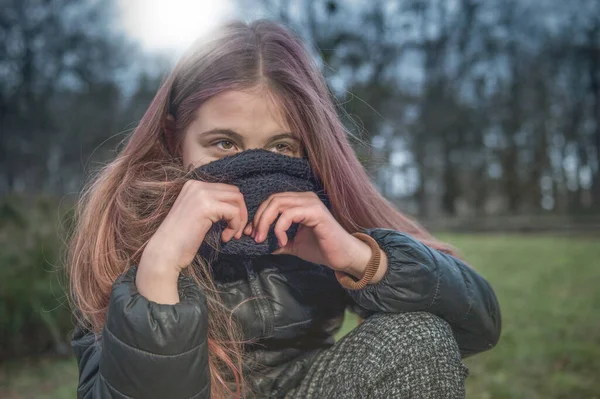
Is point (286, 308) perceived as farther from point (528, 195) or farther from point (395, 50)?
point (528, 195)

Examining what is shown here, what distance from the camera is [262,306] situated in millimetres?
1612

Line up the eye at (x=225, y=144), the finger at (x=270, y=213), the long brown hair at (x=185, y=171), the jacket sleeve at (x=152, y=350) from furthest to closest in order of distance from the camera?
1. the eye at (x=225, y=144)
2. the long brown hair at (x=185, y=171)
3. the finger at (x=270, y=213)
4. the jacket sleeve at (x=152, y=350)

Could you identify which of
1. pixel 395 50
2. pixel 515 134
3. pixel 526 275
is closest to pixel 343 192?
pixel 526 275

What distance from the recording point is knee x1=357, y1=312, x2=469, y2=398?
1.33 m

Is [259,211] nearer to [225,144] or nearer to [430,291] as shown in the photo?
[225,144]

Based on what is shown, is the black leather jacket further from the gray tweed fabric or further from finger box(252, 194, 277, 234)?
finger box(252, 194, 277, 234)

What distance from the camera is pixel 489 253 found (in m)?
9.67

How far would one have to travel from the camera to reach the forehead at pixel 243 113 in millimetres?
1604

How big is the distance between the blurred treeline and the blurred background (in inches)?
2.3

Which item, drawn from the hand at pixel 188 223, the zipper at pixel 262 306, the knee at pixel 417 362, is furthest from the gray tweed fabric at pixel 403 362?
the hand at pixel 188 223

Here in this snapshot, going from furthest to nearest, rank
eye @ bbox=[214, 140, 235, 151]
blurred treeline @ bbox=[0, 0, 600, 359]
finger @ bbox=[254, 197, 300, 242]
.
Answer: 1. blurred treeline @ bbox=[0, 0, 600, 359]
2. eye @ bbox=[214, 140, 235, 151]
3. finger @ bbox=[254, 197, 300, 242]

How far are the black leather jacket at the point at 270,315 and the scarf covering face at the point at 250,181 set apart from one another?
16cm

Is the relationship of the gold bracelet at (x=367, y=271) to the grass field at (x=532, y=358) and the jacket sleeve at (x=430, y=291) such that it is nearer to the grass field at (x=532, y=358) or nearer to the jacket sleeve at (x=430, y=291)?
the jacket sleeve at (x=430, y=291)

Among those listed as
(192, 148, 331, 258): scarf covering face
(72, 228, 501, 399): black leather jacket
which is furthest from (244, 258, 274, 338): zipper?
(192, 148, 331, 258): scarf covering face
